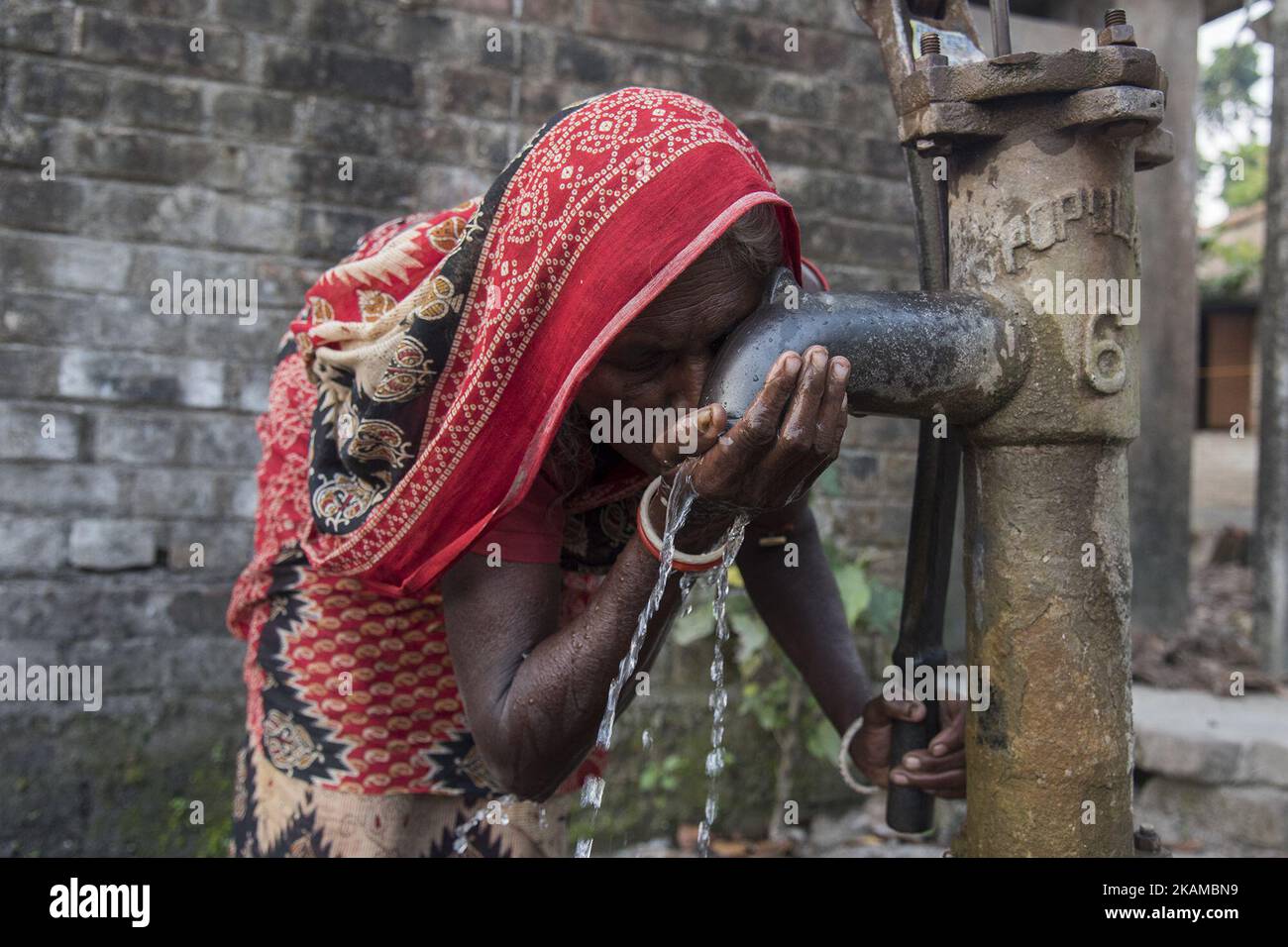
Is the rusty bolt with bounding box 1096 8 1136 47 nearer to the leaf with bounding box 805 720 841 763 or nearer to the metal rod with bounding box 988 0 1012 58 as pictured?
the metal rod with bounding box 988 0 1012 58

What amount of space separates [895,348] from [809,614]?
0.86 meters

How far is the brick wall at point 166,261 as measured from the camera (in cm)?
326

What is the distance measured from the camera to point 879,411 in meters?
1.42

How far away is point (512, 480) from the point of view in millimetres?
1625

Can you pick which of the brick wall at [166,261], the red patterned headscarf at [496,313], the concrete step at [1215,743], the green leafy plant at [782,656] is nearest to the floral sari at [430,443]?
the red patterned headscarf at [496,313]

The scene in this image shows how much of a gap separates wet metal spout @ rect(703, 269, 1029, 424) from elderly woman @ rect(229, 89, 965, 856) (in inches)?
2.1

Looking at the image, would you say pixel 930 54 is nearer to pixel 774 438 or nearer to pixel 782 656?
pixel 774 438

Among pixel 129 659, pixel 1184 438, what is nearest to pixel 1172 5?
pixel 1184 438

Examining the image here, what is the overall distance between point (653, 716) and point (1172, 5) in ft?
13.0

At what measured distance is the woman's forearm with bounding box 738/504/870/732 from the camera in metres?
2.08

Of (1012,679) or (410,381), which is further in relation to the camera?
(410,381)

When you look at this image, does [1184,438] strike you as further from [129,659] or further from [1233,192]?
[1233,192]

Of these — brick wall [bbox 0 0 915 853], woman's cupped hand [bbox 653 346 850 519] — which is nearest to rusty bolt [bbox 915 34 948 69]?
woman's cupped hand [bbox 653 346 850 519]

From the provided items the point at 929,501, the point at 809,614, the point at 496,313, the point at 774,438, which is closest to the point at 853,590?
the point at 809,614
